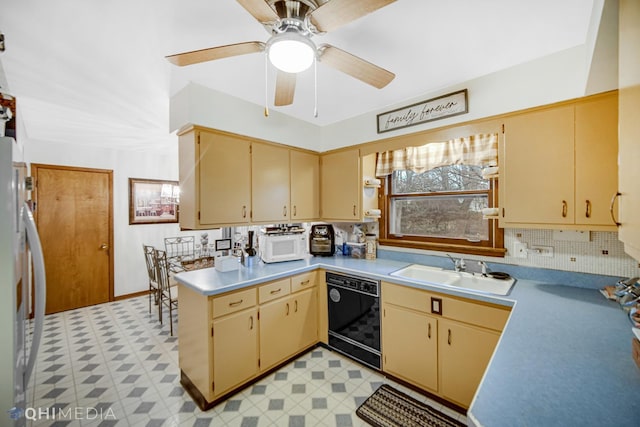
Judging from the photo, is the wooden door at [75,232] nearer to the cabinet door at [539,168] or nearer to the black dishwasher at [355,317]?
the black dishwasher at [355,317]

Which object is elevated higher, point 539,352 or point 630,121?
point 630,121

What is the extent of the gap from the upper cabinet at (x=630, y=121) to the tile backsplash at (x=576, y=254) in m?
1.19

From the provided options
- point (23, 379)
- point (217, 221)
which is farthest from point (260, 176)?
point (23, 379)

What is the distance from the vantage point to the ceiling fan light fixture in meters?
1.21

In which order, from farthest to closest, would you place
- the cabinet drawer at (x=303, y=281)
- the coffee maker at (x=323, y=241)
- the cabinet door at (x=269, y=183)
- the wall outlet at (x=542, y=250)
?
the coffee maker at (x=323, y=241) → the cabinet door at (x=269, y=183) → the cabinet drawer at (x=303, y=281) → the wall outlet at (x=542, y=250)

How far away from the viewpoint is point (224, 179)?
2.33 meters

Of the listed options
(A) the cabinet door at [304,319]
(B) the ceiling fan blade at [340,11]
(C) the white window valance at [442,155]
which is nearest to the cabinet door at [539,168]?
(C) the white window valance at [442,155]

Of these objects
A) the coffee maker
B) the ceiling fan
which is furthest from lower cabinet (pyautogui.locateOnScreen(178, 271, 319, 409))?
the ceiling fan

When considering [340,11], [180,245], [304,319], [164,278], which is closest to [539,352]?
[340,11]

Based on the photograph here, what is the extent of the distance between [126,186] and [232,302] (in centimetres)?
354

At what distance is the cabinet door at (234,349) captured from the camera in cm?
189

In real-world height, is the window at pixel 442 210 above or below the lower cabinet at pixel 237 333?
above

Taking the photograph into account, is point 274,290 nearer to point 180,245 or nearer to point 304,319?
point 304,319

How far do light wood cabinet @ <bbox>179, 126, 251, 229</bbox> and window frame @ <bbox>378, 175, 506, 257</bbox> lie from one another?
4.82ft
